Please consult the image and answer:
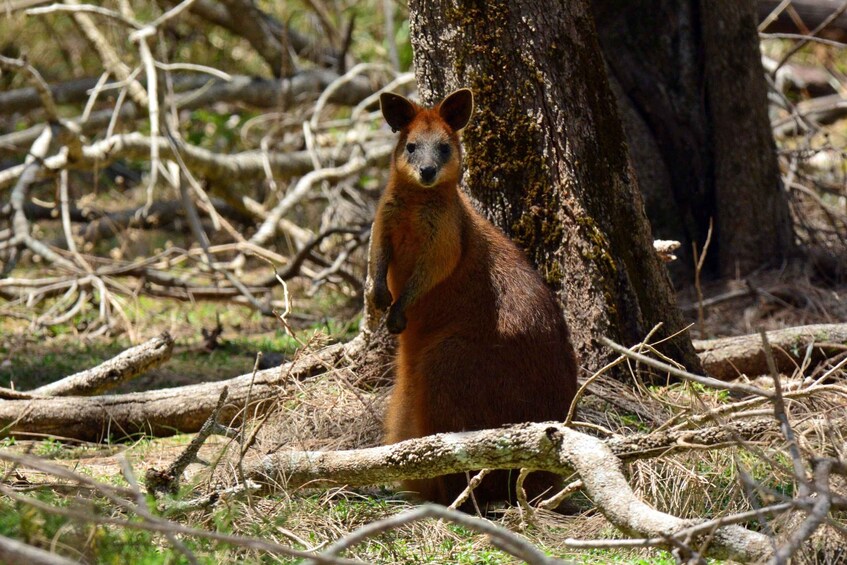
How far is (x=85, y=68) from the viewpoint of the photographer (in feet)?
39.4

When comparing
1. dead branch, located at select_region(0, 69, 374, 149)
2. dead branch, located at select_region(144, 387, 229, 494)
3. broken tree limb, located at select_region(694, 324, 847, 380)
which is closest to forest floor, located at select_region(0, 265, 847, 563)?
dead branch, located at select_region(144, 387, 229, 494)

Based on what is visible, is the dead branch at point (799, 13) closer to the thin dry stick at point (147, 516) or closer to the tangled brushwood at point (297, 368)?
the tangled brushwood at point (297, 368)

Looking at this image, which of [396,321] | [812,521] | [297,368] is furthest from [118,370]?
[812,521]

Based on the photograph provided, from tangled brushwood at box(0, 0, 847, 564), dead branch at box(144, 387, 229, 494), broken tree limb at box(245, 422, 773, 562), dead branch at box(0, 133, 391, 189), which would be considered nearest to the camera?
broken tree limb at box(245, 422, 773, 562)

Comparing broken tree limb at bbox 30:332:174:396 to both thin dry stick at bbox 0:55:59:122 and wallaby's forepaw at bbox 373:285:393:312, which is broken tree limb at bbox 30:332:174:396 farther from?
thin dry stick at bbox 0:55:59:122

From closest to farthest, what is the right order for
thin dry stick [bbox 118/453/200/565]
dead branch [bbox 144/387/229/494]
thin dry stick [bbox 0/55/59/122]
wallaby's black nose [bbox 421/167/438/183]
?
thin dry stick [bbox 118/453/200/565] < dead branch [bbox 144/387/229/494] < wallaby's black nose [bbox 421/167/438/183] < thin dry stick [bbox 0/55/59/122]

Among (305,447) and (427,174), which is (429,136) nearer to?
(427,174)

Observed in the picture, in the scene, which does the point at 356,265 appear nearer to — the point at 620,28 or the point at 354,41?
the point at 620,28

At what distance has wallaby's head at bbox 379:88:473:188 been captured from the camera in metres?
4.57

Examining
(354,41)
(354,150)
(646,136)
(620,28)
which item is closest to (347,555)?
(646,136)

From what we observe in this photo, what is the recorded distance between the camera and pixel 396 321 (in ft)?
15.1

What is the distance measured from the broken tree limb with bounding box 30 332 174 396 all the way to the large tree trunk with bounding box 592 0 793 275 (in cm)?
371

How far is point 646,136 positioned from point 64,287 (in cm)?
474

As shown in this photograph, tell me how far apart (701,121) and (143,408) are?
180 inches
